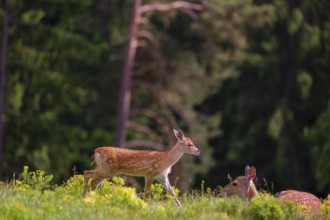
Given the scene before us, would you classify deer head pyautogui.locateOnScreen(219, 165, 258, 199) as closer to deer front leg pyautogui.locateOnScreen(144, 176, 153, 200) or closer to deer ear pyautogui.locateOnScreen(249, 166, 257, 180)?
deer ear pyautogui.locateOnScreen(249, 166, 257, 180)

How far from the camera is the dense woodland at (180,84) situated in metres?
40.5

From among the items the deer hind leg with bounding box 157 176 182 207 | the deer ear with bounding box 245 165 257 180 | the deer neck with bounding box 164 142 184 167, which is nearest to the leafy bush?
the deer hind leg with bounding box 157 176 182 207

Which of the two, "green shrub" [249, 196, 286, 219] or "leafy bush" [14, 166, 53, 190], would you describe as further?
"leafy bush" [14, 166, 53, 190]

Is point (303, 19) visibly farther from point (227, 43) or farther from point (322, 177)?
point (322, 177)

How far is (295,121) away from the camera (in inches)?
1761

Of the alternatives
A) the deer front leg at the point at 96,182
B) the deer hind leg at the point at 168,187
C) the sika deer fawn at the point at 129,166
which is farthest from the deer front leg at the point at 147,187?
the deer front leg at the point at 96,182

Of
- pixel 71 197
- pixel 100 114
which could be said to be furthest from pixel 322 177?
pixel 71 197

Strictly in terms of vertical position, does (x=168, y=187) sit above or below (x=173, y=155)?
below

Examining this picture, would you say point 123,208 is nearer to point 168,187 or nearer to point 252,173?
point 168,187

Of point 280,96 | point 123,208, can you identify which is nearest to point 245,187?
point 123,208

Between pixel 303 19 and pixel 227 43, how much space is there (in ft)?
10.4

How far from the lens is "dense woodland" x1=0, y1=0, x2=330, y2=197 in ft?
133

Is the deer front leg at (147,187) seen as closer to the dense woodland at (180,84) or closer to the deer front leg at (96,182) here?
the deer front leg at (96,182)

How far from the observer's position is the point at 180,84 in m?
43.9
